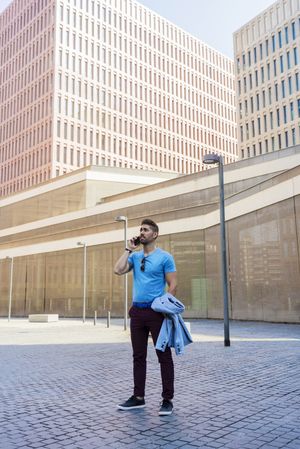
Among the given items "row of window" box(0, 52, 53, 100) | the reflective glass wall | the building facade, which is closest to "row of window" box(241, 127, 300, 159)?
the building facade

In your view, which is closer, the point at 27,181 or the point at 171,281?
the point at 171,281

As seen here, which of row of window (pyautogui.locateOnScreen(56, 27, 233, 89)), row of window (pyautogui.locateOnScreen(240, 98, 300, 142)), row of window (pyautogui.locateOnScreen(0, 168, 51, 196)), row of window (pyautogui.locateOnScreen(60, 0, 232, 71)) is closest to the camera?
row of window (pyautogui.locateOnScreen(240, 98, 300, 142))

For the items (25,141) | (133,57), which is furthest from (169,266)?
(133,57)

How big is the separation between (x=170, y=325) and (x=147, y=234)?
1030mm

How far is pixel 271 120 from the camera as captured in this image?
2643 inches

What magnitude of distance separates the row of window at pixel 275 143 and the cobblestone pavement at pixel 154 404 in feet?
192

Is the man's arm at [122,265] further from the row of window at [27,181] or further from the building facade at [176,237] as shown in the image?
the row of window at [27,181]

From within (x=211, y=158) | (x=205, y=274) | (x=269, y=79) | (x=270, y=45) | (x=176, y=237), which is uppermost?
(x=270, y=45)

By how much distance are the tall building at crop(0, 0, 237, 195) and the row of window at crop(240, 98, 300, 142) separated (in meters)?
19.0

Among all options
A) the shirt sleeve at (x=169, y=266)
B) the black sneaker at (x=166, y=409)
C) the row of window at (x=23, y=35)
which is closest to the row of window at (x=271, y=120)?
the row of window at (x=23, y=35)

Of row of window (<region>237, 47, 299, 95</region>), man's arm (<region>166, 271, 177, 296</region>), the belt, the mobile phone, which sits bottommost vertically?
the belt

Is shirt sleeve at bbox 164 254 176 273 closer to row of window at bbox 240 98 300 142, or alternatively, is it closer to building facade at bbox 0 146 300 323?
building facade at bbox 0 146 300 323

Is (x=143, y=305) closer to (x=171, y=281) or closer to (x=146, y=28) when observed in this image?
(x=171, y=281)

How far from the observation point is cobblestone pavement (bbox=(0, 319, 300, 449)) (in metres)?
3.77
